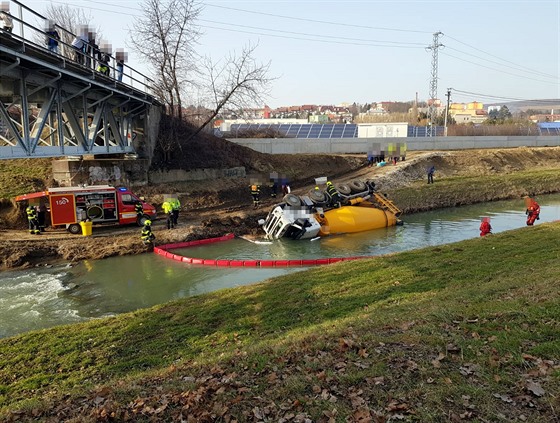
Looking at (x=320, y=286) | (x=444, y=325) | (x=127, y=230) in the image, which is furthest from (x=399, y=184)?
(x=444, y=325)

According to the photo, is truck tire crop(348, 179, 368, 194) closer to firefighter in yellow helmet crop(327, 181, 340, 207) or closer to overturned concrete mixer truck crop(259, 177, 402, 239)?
overturned concrete mixer truck crop(259, 177, 402, 239)

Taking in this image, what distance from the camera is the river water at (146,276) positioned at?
13633 millimetres

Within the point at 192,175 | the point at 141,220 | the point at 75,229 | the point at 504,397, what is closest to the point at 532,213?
the point at 504,397

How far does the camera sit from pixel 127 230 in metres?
22.6

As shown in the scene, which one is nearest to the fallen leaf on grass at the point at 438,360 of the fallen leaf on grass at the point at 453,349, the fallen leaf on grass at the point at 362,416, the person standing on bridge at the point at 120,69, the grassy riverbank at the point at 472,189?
the fallen leaf on grass at the point at 453,349

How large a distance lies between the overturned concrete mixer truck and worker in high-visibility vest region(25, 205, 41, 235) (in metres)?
10.8

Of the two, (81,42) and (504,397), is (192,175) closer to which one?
(81,42)

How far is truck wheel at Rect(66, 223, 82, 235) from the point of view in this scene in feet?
70.5

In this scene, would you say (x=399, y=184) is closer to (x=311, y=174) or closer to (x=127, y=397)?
(x=311, y=174)

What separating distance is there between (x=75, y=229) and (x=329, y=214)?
42.2 feet

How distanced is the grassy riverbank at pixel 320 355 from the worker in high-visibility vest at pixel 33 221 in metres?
12.1

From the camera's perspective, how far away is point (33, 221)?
69.1ft

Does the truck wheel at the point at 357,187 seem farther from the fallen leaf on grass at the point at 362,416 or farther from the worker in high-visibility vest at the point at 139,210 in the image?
the fallen leaf on grass at the point at 362,416

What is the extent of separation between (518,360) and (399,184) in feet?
96.7
